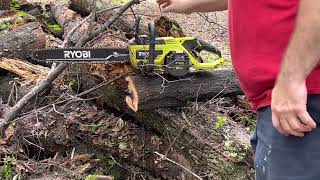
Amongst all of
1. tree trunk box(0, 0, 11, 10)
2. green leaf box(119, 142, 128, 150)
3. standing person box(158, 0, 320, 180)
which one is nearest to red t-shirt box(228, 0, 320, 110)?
standing person box(158, 0, 320, 180)

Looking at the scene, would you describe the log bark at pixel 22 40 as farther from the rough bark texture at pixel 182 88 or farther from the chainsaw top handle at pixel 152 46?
the chainsaw top handle at pixel 152 46

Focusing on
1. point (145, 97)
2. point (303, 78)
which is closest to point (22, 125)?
point (145, 97)

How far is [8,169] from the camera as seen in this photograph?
324 cm

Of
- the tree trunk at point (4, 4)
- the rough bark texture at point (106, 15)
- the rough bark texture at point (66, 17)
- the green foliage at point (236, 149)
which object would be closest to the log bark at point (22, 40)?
the rough bark texture at point (66, 17)

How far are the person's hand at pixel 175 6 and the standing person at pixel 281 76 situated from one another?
783mm

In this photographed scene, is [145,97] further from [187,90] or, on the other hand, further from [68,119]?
[68,119]

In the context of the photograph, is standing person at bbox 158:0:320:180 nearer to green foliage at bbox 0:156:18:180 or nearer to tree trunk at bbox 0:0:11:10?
green foliage at bbox 0:156:18:180

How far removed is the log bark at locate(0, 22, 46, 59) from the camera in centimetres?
412

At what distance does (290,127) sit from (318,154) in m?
0.14

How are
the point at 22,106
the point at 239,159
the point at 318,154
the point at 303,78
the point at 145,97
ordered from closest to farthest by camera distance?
the point at 303,78
the point at 318,154
the point at 239,159
the point at 145,97
the point at 22,106

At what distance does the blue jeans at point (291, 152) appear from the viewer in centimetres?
142

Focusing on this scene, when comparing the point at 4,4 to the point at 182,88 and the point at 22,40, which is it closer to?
the point at 22,40

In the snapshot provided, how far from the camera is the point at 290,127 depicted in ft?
4.48

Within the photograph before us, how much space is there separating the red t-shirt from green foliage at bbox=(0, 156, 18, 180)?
7.08 feet
